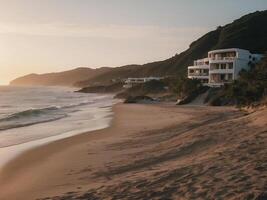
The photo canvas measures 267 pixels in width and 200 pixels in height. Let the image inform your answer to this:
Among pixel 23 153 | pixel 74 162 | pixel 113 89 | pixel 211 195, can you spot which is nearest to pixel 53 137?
pixel 23 153

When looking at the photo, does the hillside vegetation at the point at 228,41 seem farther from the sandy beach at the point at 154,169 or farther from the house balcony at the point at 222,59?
the sandy beach at the point at 154,169

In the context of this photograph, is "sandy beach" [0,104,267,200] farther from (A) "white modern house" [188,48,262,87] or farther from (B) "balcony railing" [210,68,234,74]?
(B) "balcony railing" [210,68,234,74]

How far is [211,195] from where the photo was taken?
7461 mm

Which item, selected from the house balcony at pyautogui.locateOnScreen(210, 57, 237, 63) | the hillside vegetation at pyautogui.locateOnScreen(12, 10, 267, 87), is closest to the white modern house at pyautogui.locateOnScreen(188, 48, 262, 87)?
the house balcony at pyautogui.locateOnScreen(210, 57, 237, 63)

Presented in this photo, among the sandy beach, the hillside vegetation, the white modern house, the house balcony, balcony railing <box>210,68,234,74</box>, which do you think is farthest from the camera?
the hillside vegetation

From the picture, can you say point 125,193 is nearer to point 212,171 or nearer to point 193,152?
point 212,171

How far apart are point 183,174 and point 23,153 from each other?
9039 millimetres

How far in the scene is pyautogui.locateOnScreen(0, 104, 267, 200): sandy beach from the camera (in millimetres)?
8047

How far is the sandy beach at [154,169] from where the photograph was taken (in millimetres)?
8047

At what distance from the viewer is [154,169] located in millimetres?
10461

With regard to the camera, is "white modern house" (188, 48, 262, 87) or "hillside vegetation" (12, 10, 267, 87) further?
"hillside vegetation" (12, 10, 267, 87)

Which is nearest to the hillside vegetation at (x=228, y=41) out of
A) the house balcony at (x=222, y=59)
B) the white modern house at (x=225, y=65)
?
the white modern house at (x=225, y=65)

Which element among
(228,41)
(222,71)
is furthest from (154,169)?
(228,41)

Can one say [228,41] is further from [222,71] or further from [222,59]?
[222,71]
